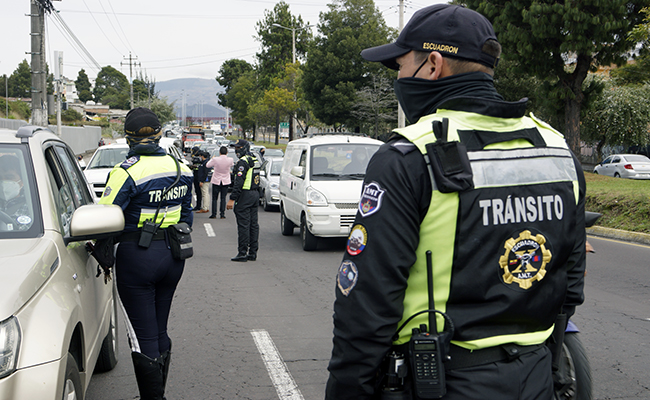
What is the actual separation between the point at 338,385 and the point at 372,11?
158ft

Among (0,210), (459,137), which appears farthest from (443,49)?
(0,210)

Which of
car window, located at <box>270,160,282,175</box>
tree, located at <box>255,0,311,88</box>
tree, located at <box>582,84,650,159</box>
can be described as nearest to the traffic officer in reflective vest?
car window, located at <box>270,160,282,175</box>

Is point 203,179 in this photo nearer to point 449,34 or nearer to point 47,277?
point 47,277

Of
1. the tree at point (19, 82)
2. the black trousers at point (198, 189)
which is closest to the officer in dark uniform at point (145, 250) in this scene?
the black trousers at point (198, 189)

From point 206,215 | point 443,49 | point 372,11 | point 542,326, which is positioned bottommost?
point 206,215

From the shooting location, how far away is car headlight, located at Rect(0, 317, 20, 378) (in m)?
2.28

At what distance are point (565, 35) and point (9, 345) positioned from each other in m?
22.6

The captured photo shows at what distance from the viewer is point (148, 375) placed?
12.6 feet

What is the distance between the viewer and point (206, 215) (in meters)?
17.0

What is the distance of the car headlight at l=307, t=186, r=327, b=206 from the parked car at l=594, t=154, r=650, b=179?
22.6 m

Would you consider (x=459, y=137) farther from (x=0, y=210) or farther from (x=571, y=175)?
(x=0, y=210)

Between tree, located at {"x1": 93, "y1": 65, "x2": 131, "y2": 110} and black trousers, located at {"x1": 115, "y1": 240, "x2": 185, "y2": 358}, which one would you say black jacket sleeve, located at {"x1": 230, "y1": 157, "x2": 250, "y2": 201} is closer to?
black trousers, located at {"x1": 115, "y1": 240, "x2": 185, "y2": 358}

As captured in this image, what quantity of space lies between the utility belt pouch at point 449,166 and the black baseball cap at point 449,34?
0.34 meters

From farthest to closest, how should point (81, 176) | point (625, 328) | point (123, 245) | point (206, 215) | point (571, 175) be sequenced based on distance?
point (206, 215), point (625, 328), point (81, 176), point (123, 245), point (571, 175)
